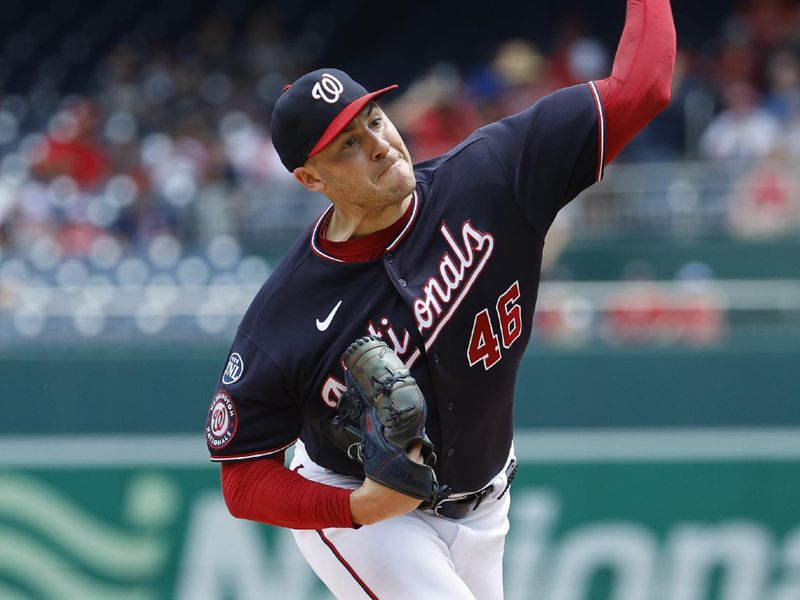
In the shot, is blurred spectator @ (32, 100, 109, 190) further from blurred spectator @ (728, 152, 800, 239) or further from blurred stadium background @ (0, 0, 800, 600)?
blurred spectator @ (728, 152, 800, 239)

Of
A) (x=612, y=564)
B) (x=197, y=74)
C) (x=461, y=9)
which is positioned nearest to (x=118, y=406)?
(x=612, y=564)

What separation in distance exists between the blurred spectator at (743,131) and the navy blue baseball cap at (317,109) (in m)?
6.01

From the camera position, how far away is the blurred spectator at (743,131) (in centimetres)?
901

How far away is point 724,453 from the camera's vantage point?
6805 mm

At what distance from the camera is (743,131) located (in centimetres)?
916

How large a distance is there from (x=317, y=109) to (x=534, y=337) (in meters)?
4.77

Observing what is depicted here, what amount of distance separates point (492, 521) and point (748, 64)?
732 centimetres

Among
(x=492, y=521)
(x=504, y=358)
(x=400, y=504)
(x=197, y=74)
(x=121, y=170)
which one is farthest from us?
(x=197, y=74)

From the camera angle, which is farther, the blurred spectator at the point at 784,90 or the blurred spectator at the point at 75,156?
the blurred spectator at the point at 75,156

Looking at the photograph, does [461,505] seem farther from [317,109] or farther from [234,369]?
[317,109]

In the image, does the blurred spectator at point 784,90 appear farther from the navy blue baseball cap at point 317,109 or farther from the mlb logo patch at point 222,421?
the mlb logo patch at point 222,421

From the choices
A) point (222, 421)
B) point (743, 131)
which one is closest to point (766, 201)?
point (743, 131)

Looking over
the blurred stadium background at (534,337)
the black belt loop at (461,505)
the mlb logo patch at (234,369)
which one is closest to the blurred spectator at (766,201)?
the blurred stadium background at (534,337)

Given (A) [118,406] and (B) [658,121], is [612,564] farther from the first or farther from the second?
(B) [658,121]
